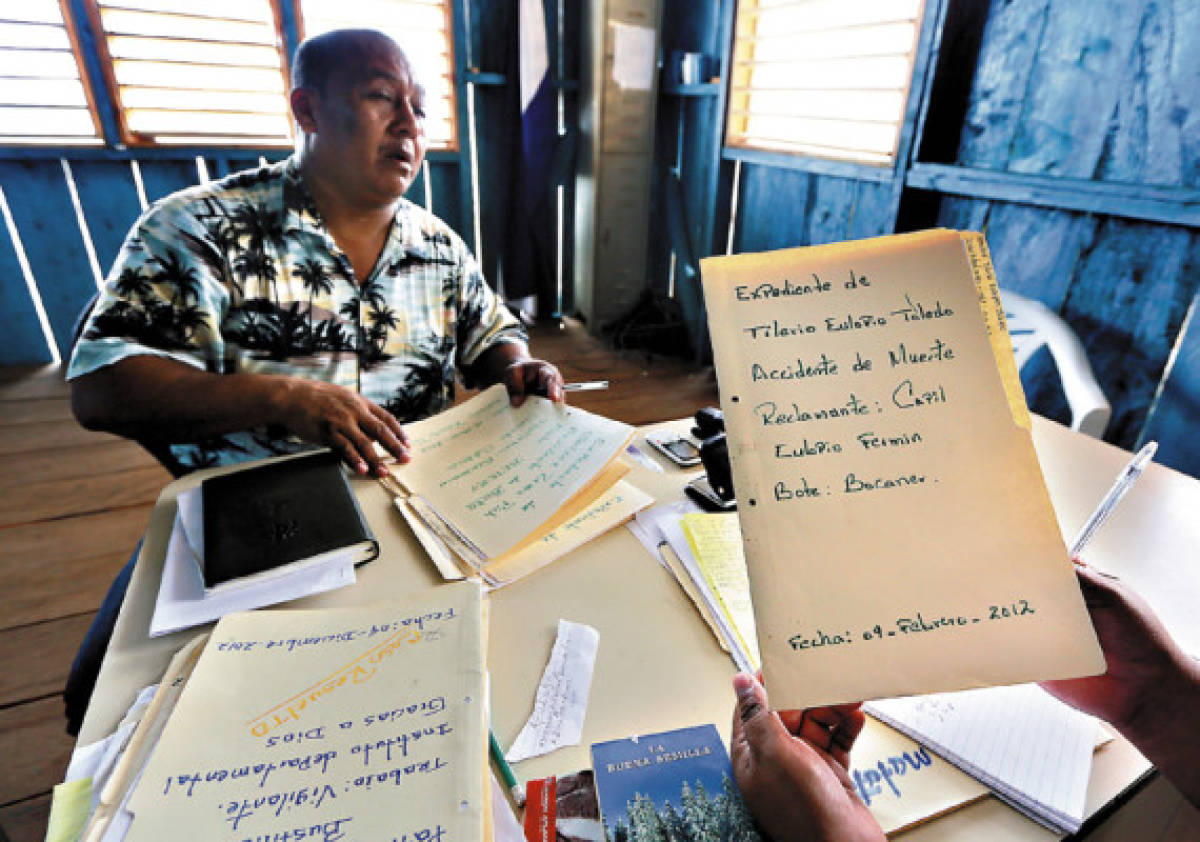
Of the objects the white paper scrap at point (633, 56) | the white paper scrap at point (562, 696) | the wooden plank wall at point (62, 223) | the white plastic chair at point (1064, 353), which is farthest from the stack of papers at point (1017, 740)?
the wooden plank wall at point (62, 223)

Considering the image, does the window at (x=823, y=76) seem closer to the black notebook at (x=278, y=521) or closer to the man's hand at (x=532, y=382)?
the man's hand at (x=532, y=382)

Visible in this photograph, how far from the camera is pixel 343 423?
914 millimetres

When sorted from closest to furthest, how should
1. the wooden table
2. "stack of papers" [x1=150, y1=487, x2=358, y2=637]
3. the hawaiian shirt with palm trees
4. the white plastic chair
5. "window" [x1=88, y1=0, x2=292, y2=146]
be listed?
1. the wooden table
2. "stack of papers" [x1=150, y1=487, x2=358, y2=637]
3. the hawaiian shirt with palm trees
4. the white plastic chair
5. "window" [x1=88, y1=0, x2=292, y2=146]

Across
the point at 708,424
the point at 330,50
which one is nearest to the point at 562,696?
the point at 708,424

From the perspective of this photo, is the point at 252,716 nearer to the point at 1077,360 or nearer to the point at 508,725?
the point at 508,725

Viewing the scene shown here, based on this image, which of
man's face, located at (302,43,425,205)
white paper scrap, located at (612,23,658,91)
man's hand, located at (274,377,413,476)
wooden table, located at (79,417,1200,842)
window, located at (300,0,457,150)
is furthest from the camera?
white paper scrap, located at (612,23,658,91)

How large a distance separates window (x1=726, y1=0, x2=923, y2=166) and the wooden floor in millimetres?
1209

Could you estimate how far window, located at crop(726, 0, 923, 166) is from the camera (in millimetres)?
2045

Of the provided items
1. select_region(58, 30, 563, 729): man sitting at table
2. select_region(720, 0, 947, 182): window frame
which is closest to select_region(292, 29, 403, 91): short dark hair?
select_region(58, 30, 563, 729): man sitting at table

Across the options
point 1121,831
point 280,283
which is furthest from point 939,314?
point 280,283

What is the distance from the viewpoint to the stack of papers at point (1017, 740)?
18.5 inches

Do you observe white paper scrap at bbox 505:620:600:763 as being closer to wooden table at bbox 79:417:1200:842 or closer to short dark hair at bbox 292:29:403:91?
wooden table at bbox 79:417:1200:842

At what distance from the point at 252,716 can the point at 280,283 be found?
3.06ft

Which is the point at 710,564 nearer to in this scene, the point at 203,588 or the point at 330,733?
the point at 330,733
